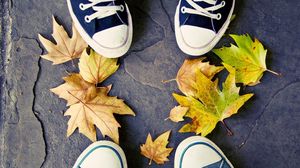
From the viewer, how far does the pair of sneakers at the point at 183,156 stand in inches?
60.7

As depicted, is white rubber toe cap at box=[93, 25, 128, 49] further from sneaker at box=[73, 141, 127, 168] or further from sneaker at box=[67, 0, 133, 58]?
sneaker at box=[73, 141, 127, 168]

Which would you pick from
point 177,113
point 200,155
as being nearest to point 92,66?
point 177,113

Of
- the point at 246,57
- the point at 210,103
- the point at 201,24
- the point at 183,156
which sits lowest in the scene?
the point at 183,156

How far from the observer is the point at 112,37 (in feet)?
4.95

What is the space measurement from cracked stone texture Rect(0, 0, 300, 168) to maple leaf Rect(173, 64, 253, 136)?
0.06 metres

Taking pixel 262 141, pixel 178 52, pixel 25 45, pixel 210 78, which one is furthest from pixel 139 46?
pixel 262 141

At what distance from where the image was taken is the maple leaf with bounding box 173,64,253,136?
60.4 inches

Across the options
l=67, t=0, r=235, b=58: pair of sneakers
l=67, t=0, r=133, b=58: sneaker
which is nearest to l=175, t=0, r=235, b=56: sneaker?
l=67, t=0, r=235, b=58: pair of sneakers

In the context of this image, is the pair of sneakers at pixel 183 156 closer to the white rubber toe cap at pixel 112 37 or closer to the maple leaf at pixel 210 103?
the maple leaf at pixel 210 103

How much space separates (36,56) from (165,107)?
477mm

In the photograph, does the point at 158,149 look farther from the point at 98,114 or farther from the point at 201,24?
the point at 201,24

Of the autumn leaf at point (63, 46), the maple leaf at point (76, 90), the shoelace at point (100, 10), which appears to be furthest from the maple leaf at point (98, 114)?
the shoelace at point (100, 10)

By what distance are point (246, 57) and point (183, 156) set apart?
387 millimetres

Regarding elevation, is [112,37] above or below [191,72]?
above
